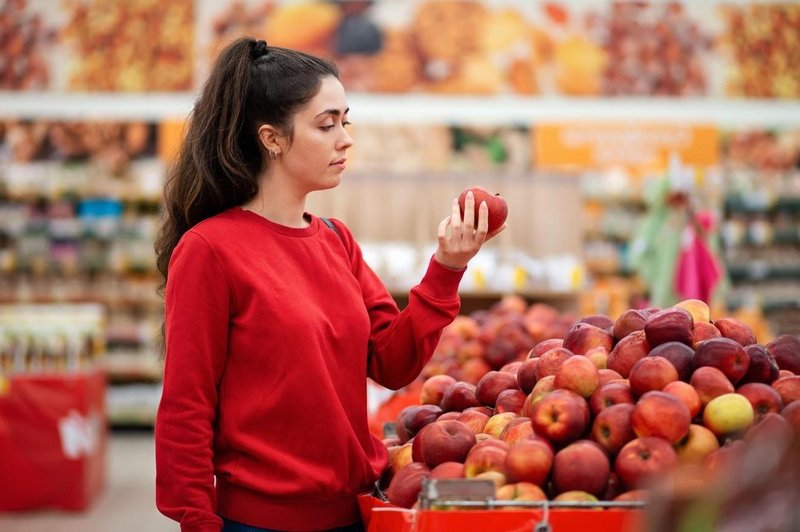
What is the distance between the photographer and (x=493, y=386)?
6.70 feet

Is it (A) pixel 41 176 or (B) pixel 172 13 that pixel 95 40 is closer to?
(B) pixel 172 13

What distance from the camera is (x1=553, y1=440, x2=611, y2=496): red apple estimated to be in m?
1.53

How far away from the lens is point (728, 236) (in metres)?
9.37

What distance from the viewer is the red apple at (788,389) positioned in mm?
1702

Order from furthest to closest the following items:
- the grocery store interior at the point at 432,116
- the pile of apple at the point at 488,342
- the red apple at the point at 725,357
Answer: the grocery store interior at the point at 432,116, the pile of apple at the point at 488,342, the red apple at the point at 725,357

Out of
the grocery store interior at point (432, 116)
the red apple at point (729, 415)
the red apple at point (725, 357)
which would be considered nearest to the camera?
the red apple at point (729, 415)

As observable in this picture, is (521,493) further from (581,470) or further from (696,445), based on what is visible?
(696,445)

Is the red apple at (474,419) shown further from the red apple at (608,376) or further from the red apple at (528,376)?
the red apple at (608,376)

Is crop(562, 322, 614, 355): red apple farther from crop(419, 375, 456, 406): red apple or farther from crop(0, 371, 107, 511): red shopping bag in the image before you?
crop(0, 371, 107, 511): red shopping bag

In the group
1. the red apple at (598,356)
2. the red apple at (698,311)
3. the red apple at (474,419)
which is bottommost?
the red apple at (474,419)

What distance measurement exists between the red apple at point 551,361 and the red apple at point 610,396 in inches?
6.1

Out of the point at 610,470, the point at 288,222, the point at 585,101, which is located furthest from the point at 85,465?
the point at 585,101

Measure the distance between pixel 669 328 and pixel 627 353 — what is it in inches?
3.8

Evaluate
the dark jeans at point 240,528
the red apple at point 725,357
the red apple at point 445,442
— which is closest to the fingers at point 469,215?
the red apple at point 445,442
